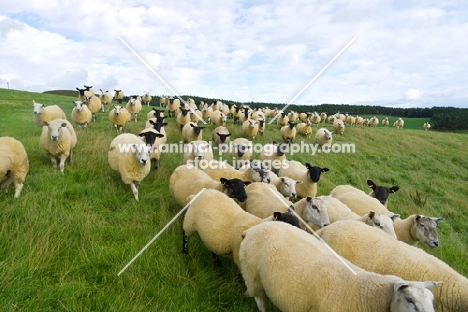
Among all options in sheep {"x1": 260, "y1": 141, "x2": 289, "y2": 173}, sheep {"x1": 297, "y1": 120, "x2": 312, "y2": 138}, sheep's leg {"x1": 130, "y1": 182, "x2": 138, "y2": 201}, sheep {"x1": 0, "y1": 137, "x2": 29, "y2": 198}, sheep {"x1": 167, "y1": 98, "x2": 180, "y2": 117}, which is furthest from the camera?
sheep {"x1": 167, "y1": 98, "x2": 180, "y2": 117}

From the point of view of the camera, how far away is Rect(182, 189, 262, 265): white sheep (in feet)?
15.9

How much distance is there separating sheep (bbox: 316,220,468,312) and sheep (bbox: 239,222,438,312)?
628 millimetres

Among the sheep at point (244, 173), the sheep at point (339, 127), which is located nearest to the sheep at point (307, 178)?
the sheep at point (244, 173)

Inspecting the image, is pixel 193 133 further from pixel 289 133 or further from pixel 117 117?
pixel 289 133

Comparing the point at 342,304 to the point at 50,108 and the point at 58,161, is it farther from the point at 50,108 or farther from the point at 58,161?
the point at 50,108

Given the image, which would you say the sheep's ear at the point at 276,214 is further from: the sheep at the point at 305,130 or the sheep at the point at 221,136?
the sheep at the point at 305,130

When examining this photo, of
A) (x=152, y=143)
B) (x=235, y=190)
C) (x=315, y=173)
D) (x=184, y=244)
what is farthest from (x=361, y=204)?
(x=152, y=143)

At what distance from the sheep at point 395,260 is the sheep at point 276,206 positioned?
1023 millimetres

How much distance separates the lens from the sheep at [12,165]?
20.3 ft

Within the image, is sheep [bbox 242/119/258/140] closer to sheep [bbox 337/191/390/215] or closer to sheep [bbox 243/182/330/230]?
sheep [bbox 337/191/390/215]

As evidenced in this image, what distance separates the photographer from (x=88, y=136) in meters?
12.1

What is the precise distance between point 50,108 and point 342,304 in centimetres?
1523

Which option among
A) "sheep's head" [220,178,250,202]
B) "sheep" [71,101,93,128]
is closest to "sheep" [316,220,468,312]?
"sheep's head" [220,178,250,202]

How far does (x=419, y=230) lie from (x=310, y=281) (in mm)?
3676
